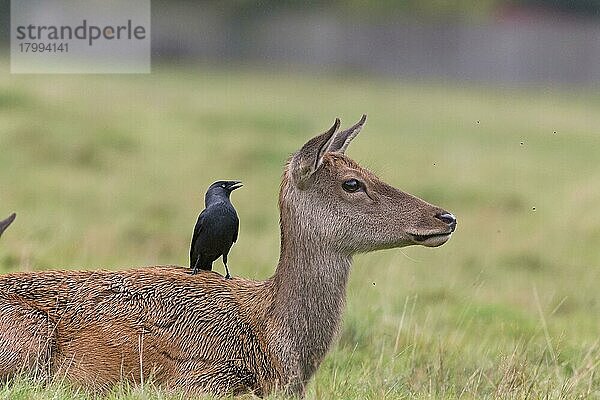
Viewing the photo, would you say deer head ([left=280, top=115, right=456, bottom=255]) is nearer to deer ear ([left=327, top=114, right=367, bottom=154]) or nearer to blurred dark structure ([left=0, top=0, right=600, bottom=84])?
deer ear ([left=327, top=114, right=367, bottom=154])

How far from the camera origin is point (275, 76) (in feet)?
123

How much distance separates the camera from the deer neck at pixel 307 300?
5.96m

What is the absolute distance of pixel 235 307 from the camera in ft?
19.8

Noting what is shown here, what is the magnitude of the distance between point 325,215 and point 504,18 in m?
42.9

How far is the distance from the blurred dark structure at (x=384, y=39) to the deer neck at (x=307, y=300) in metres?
35.3

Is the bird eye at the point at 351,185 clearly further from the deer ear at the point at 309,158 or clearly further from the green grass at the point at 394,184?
the green grass at the point at 394,184

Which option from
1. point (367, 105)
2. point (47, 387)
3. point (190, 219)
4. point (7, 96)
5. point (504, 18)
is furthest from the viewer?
point (504, 18)

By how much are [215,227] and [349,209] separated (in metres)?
0.63

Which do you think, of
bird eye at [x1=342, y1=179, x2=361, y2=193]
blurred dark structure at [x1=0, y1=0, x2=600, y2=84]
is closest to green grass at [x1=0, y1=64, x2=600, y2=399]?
bird eye at [x1=342, y1=179, x2=361, y2=193]

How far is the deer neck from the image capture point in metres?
5.96

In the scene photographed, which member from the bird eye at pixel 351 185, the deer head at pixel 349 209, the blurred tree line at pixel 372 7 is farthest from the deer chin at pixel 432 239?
the blurred tree line at pixel 372 7

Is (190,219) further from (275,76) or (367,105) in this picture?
(275,76)

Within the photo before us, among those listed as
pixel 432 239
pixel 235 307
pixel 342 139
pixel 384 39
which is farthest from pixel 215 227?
pixel 384 39

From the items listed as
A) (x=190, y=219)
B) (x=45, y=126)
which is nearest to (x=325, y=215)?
(x=190, y=219)
